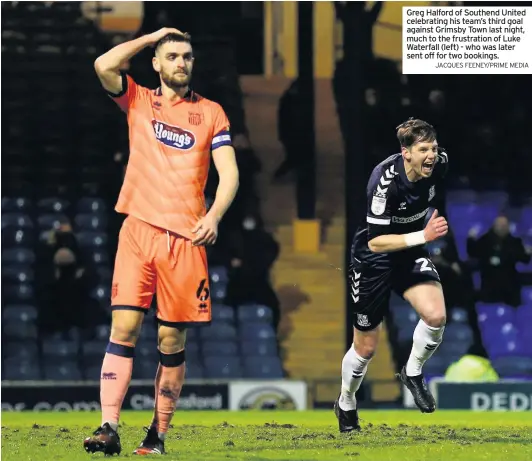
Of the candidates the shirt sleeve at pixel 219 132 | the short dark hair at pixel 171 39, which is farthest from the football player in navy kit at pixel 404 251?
the short dark hair at pixel 171 39

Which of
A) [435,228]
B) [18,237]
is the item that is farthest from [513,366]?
[435,228]

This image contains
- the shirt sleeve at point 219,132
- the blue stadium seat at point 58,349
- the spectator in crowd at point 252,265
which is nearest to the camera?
the shirt sleeve at point 219,132

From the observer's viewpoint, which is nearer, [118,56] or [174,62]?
[118,56]

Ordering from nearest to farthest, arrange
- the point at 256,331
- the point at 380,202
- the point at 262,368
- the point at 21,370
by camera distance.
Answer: the point at 380,202 → the point at 21,370 → the point at 262,368 → the point at 256,331

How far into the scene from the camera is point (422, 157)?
8.54 meters

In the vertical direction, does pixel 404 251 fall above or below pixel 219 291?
above

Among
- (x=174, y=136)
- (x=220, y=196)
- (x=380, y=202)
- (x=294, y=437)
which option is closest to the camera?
(x=220, y=196)

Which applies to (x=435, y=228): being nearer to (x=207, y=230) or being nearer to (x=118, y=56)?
(x=207, y=230)

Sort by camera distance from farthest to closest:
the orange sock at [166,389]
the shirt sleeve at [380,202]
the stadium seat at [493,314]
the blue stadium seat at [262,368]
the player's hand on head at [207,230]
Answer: the stadium seat at [493,314] < the blue stadium seat at [262,368] < the shirt sleeve at [380,202] < the orange sock at [166,389] < the player's hand on head at [207,230]

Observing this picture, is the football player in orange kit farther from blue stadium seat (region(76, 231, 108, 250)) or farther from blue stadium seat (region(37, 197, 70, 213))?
blue stadium seat (region(37, 197, 70, 213))

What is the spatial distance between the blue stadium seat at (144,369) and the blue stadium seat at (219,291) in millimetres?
946

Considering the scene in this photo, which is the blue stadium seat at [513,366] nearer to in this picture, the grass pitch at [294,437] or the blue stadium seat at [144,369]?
the grass pitch at [294,437]

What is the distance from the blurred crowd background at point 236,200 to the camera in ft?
43.5

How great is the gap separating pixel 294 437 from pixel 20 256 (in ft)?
17.5
